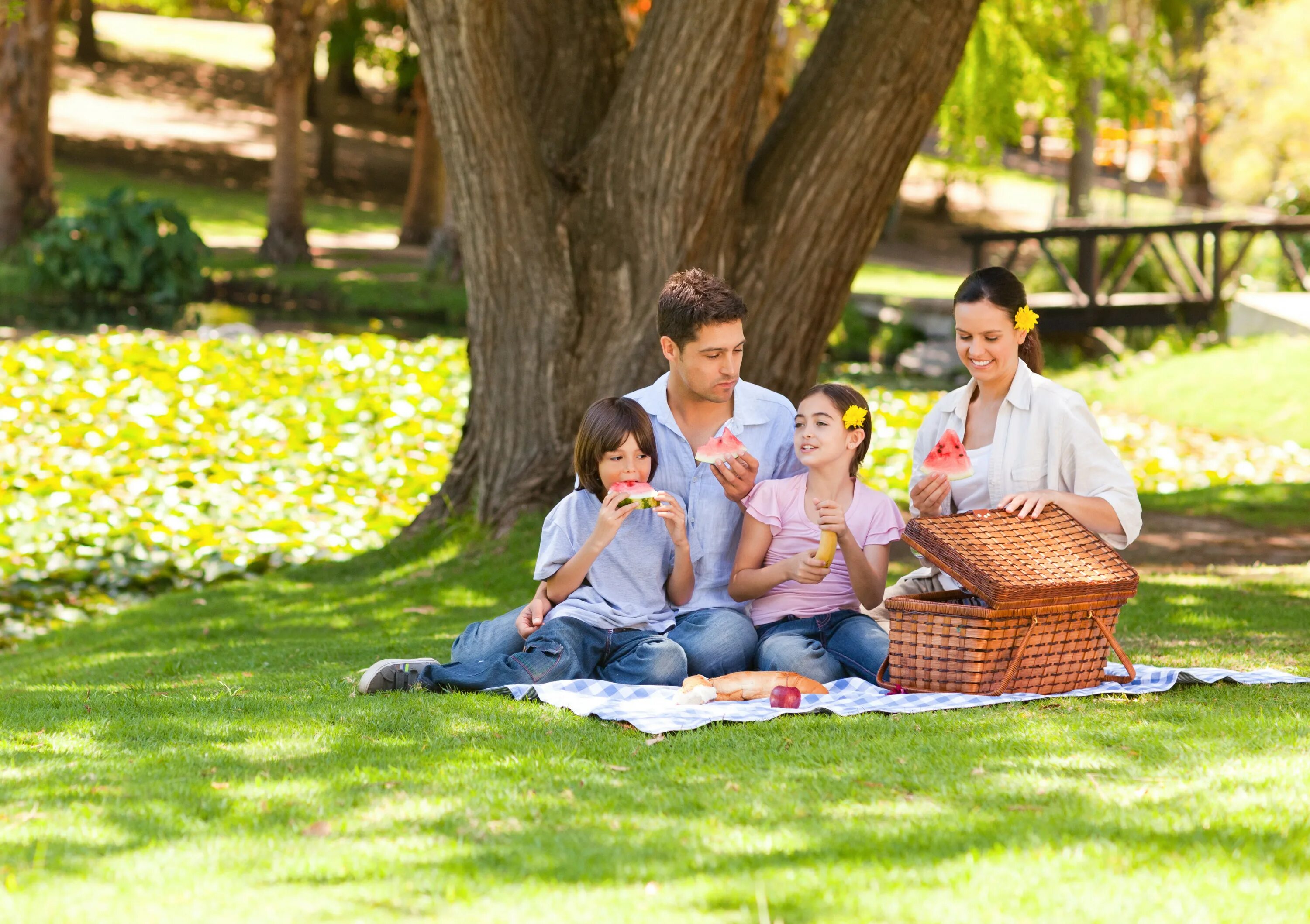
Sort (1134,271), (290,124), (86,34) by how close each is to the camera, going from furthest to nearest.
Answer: (86,34) → (290,124) → (1134,271)

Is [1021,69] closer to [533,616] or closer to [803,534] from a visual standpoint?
[803,534]

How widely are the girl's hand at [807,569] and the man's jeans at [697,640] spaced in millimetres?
336

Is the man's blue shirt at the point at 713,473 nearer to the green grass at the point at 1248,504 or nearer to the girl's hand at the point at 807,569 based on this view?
the girl's hand at the point at 807,569

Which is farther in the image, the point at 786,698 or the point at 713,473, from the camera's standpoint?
the point at 713,473

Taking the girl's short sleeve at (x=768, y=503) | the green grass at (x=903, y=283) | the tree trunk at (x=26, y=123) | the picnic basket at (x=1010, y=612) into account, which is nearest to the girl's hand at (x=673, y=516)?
the girl's short sleeve at (x=768, y=503)

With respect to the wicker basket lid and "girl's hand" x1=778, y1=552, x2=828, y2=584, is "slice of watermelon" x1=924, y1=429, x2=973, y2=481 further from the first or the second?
"girl's hand" x1=778, y1=552, x2=828, y2=584

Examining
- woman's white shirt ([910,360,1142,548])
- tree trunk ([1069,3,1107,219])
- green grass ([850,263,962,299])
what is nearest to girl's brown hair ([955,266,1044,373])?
woman's white shirt ([910,360,1142,548])

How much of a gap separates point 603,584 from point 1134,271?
59.3ft

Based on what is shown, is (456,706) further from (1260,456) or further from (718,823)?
(1260,456)

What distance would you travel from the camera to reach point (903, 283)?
29.2 m

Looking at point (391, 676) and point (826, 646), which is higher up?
point (826, 646)

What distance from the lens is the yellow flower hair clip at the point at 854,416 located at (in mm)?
5172

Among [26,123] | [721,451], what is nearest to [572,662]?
[721,451]

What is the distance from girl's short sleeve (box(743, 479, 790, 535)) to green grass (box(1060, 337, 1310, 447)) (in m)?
10.5
